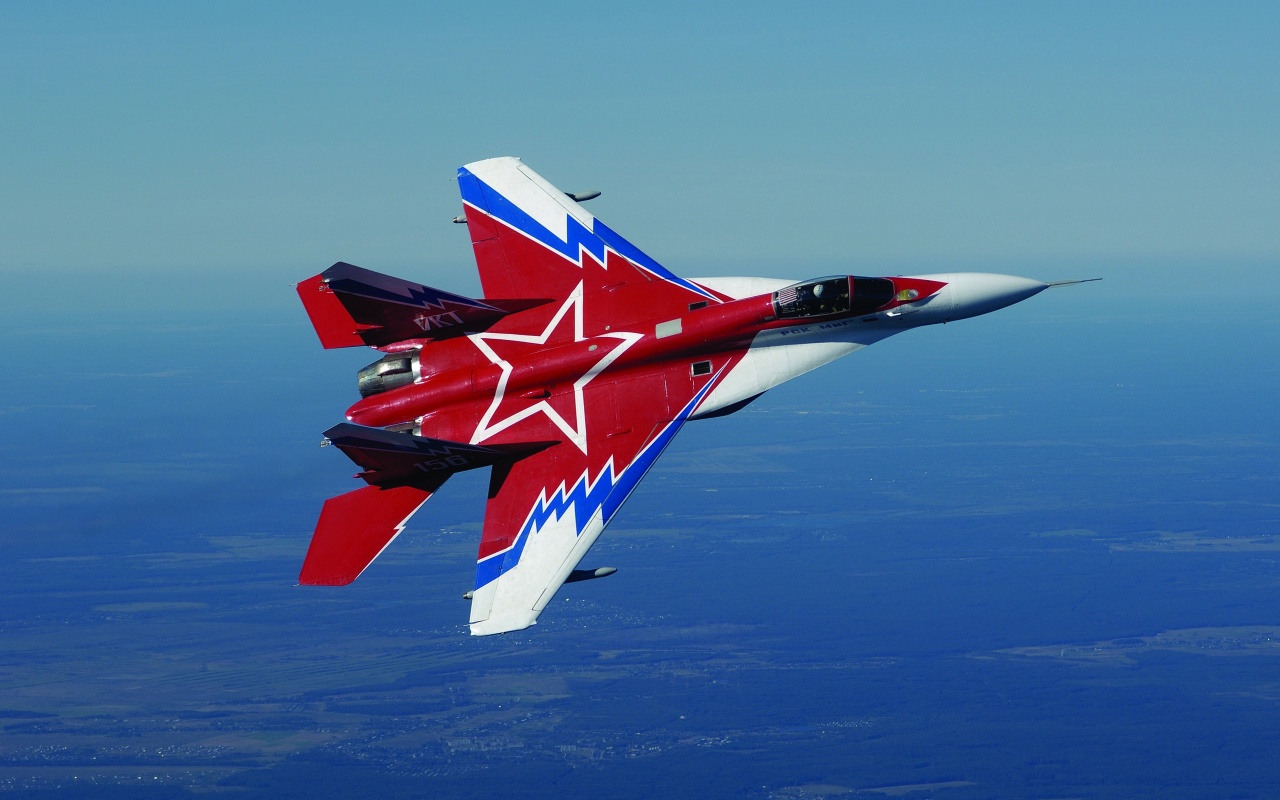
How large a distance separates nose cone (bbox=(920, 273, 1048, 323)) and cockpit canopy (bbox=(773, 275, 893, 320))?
7.90 feet

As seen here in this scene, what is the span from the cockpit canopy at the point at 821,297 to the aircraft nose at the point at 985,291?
2.89 m

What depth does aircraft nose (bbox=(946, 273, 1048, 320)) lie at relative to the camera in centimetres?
3484

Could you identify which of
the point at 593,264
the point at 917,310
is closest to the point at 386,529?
the point at 593,264

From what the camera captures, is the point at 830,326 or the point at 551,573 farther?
the point at 830,326

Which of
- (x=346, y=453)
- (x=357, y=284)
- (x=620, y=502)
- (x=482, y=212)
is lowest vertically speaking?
(x=620, y=502)

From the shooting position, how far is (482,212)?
3716 centimetres

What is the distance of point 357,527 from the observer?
3456 centimetres

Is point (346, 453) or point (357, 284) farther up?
point (357, 284)

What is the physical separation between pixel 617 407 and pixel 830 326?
7.09 m

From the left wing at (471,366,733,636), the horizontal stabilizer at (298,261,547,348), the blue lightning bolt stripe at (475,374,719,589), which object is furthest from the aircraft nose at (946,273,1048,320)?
the horizontal stabilizer at (298,261,547,348)

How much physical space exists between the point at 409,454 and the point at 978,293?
1802cm

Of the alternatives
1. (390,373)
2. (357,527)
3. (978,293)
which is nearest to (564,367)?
(390,373)

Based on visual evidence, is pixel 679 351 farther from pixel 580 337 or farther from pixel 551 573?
pixel 551 573

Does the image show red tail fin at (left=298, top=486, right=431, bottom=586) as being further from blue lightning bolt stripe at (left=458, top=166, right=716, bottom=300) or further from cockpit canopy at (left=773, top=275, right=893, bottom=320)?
cockpit canopy at (left=773, top=275, right=893, bottom=320)
